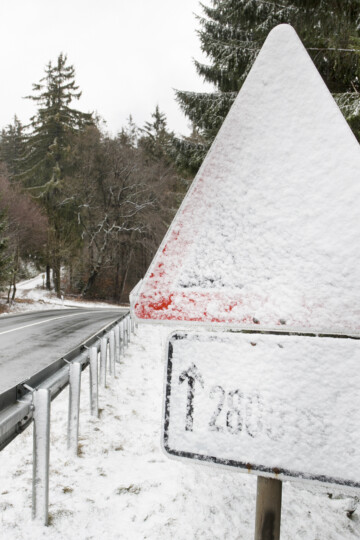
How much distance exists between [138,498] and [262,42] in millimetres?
Result: 9837

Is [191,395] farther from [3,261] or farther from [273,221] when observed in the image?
[3,261]

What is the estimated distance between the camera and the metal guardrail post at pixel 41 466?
2.58 metres

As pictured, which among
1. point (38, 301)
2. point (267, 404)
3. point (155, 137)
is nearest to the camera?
point (267, 404)

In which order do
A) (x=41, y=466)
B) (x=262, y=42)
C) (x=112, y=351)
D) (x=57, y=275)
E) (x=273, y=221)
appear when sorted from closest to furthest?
(x=273, y=221) < (x=41, y=466) < (x=112, y=351) < (x=262, y=42) < (x=57, y=275)

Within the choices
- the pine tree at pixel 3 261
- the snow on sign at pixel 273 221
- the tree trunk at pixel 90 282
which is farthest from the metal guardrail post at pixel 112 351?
the tree trunk at pixel 90 282

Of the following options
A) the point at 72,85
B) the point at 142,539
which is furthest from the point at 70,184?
the point at 142,539

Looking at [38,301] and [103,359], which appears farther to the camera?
[38,301]

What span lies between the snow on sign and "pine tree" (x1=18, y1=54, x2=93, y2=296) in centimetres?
3407

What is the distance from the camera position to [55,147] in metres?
35.6

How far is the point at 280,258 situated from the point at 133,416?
430 centimetres

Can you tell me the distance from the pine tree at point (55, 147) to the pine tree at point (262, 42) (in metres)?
24.5

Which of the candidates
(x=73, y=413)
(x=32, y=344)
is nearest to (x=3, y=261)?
(x=32, y=344)

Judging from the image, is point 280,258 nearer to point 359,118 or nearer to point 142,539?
point 142,539

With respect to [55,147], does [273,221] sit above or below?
below
